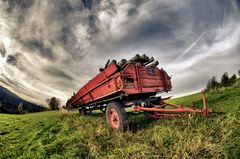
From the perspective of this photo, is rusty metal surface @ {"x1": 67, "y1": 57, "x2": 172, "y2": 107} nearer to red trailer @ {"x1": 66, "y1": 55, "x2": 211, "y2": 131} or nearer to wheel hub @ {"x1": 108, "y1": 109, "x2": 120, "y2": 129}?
red trailer @ {"x1": 66, "y1": 55, "x2": 211, "y2": 131}

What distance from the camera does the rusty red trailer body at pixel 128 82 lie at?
5.88 m

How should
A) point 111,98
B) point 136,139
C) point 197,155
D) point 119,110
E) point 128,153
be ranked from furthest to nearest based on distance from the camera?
point 111,98 < point 119,110 < point 136,139 < point 128,153 < point 197,155

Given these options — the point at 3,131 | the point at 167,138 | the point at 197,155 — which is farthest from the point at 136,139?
the point at 3,131

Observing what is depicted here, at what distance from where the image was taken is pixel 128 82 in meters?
6.14

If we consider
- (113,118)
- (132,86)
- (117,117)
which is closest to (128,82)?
(132,86)

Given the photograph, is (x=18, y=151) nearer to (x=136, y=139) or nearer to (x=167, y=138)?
(x=136, y=139)

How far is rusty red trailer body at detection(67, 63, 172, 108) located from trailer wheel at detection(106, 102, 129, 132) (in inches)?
18.8

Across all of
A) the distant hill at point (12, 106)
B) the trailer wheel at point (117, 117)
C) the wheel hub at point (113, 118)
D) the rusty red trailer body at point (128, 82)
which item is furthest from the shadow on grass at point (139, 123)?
the distant hill at point (12, 106)

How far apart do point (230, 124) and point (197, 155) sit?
177 centimetres

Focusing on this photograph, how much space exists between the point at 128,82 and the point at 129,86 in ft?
0.77

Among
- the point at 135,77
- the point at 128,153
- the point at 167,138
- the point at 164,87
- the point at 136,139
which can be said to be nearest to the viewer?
the point at 128,153

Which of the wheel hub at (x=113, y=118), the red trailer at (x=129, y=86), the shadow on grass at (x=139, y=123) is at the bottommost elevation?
the shadow on grass at (x=139, y=123)

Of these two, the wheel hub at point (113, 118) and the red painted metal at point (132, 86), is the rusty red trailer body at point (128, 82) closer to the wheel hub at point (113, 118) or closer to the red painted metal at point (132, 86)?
the red painted metal at point (132, 86)

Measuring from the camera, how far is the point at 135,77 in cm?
617
